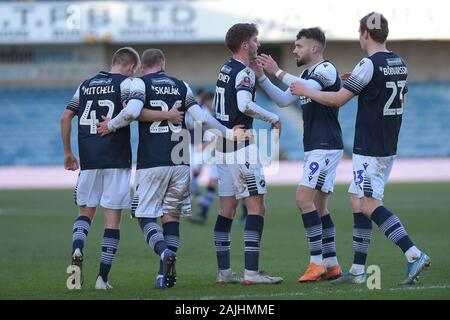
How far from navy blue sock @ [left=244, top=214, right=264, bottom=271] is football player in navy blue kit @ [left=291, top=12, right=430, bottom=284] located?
2.93 ft

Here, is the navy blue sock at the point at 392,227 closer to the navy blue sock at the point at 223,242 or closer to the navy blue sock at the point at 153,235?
the navy blue sock at the point at 223,242

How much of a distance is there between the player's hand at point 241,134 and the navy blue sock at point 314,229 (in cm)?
98

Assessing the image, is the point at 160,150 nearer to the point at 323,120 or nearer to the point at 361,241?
the point at 323,120

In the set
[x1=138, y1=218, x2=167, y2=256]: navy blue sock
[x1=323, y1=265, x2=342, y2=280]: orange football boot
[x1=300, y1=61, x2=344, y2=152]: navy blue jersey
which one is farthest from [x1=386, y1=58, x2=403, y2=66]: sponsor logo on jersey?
[x1=138, y1=218, x2=167, y2=256]: navy blue sock

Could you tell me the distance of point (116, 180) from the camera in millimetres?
9328

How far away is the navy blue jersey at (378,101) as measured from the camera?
8.83 m

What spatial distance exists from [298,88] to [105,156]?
2015mm

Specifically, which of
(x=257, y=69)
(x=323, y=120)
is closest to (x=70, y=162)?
→ (x=257, y=69)

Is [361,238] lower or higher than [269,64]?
lower

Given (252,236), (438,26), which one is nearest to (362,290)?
(252,236)

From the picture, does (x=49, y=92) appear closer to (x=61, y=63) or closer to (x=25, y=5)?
(x=61, y=63)

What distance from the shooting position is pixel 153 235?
30.2ft

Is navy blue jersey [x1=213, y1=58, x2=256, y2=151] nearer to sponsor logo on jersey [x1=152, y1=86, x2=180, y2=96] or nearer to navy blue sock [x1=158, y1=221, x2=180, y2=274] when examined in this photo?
sponsor logo on jersey [x1=152, y1=86, x2=180, y2=96]

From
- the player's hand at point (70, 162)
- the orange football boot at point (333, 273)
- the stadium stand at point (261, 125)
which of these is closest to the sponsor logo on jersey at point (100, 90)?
the player's hand at point (70, 162)
